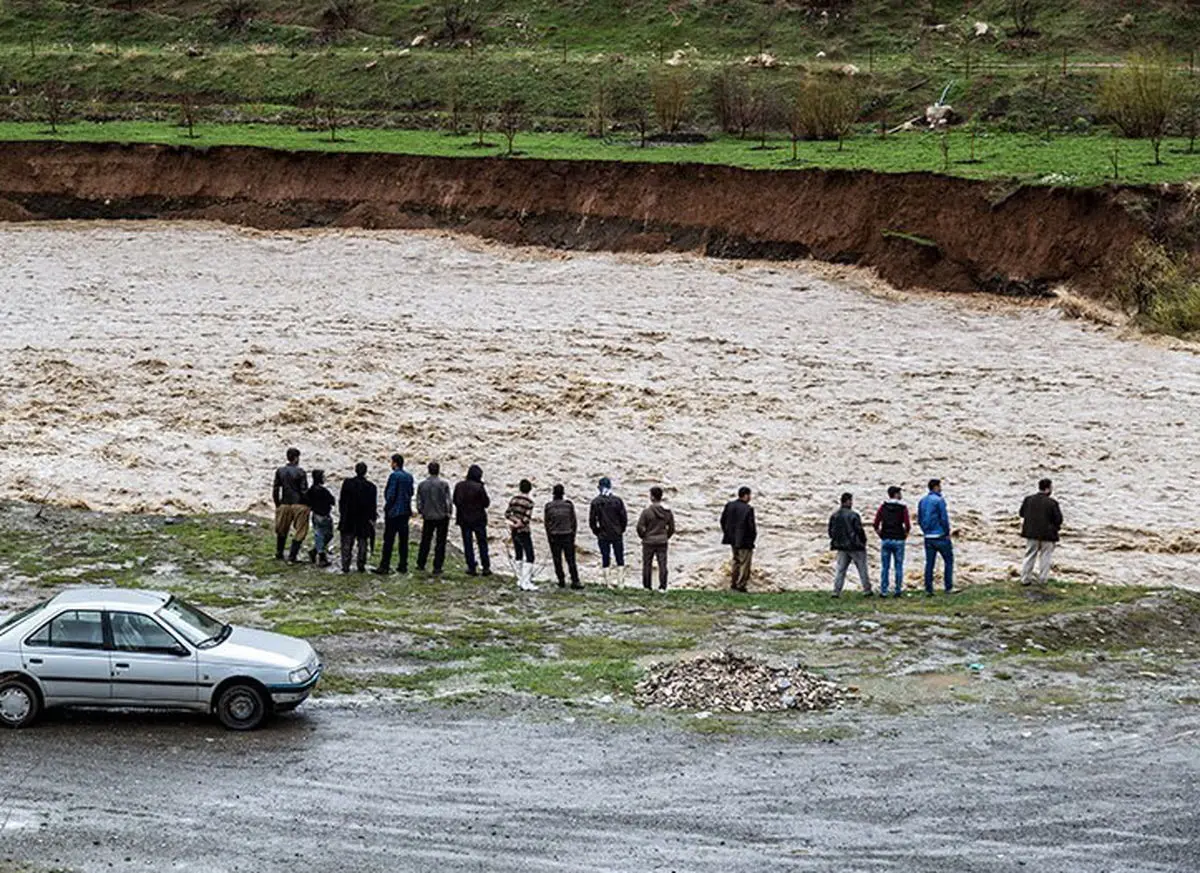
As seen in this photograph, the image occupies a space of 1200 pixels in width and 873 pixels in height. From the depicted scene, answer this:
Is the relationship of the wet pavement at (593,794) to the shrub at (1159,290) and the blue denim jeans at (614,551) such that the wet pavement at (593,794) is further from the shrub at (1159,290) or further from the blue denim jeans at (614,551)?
the shrub at (1159,290)

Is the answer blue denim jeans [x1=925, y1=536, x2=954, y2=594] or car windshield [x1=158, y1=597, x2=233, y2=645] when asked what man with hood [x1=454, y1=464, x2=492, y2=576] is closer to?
blue denim jeans [x1=925, y1=536, x2=954, y2=594]

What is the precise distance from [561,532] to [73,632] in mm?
9084

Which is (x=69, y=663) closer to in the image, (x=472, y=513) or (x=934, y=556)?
(x=472, y=513)

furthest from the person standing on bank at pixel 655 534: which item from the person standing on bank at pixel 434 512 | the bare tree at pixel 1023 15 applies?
the bare tree at pixel 1023 15

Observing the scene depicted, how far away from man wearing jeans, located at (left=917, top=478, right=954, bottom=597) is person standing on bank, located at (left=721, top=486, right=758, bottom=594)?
2.54 meters

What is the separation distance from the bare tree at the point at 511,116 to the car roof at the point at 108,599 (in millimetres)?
44905

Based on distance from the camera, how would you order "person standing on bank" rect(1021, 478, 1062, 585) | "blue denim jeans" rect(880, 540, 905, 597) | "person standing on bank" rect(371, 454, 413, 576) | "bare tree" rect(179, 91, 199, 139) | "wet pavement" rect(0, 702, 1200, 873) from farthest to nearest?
1. "bare tree" rect(179, 91, 199, 139)
2. "person standing on bank" rect(371, 454, 413, 576)
3. "blue denim jeans" rect(880, 540, 905, 597)
4. "person standing on bank" rect(1021, 478, 1062, 585)
5. "wet pavement" rect(0, 702, 1200, 873)

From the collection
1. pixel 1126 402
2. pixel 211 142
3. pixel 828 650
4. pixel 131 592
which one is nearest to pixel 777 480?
pixel 1126 402

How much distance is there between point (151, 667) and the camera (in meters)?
20.0

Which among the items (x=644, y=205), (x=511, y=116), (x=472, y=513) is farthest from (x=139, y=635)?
(x=511, y=116)

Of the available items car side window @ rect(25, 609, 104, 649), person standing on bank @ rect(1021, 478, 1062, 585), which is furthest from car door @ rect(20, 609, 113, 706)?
person standing on bank @ rect(1021, 478, 1062, 585)

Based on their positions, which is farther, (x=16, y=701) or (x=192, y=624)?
(x=192, y=624)

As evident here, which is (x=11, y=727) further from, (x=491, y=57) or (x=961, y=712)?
(x=491, y=57)

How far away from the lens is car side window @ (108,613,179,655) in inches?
790
